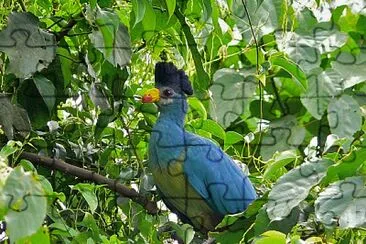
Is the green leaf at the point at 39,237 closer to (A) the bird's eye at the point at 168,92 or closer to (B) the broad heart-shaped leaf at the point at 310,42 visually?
(B) the broad heart-shaped leaf at the point at 310,42

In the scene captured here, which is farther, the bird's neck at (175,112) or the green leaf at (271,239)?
the bird's neck at (175,112)

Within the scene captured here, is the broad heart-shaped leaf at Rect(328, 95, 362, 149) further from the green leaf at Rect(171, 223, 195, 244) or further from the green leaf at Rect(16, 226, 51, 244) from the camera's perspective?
the green leaf at Rect(16, 226, 51, 244)

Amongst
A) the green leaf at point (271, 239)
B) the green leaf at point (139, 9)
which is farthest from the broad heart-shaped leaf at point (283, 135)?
the green leaf at point (271, 239)

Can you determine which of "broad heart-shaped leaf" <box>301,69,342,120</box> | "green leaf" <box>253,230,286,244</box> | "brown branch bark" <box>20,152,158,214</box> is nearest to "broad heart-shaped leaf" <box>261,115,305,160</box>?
"broad heart-shaped leaf" <box>301,69,342,120</box>

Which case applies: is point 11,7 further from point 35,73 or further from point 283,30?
point 283,30

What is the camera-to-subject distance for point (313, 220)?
1.37 metres

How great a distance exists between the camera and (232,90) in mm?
1699

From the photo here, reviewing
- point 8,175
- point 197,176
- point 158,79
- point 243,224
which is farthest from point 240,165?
point 8,175

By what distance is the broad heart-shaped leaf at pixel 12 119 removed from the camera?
1.47 metres

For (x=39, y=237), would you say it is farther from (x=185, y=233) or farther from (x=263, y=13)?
(x=263, y=13)

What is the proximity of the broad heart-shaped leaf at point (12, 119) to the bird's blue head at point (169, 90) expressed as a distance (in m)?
0.33

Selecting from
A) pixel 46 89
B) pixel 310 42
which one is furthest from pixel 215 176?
pixel 46 89

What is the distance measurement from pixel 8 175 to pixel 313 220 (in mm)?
618

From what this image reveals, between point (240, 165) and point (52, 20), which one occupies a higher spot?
point (52, 20)
